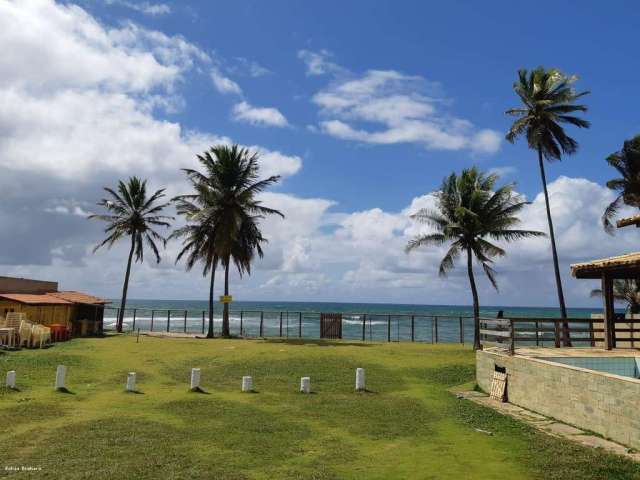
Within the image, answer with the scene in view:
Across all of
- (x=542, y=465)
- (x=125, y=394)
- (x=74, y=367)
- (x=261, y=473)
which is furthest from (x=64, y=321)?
(x=542, y=465)

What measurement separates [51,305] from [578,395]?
31.1 meters

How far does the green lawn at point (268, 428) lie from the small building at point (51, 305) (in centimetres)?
995

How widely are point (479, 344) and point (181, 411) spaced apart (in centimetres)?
→ 1952

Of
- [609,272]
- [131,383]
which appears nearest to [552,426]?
[609,272]

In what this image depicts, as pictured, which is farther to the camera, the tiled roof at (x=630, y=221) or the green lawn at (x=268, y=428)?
the tiled roof at (x=630, y=221)

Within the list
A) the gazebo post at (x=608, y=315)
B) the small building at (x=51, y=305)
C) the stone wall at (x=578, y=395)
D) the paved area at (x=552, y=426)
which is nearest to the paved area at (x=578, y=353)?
the gazebo post at (x=608, y=315)

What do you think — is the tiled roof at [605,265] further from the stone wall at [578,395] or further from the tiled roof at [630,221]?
the stone wall at [578,395]

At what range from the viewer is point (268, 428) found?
12.8m

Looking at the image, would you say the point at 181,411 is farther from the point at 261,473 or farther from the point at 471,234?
the point at 471,234

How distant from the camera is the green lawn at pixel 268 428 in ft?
31.9

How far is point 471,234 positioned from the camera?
30.3 m

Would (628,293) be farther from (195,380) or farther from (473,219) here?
(195,380)

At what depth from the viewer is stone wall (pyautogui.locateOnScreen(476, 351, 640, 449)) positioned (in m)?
11.3

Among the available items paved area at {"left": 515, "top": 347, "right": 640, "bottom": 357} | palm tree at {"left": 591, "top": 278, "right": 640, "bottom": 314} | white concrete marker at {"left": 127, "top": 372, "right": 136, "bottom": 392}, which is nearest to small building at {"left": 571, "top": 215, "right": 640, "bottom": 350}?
paved area at {"left": 515, "top": 347, "right": 640, "bottom": 357}
